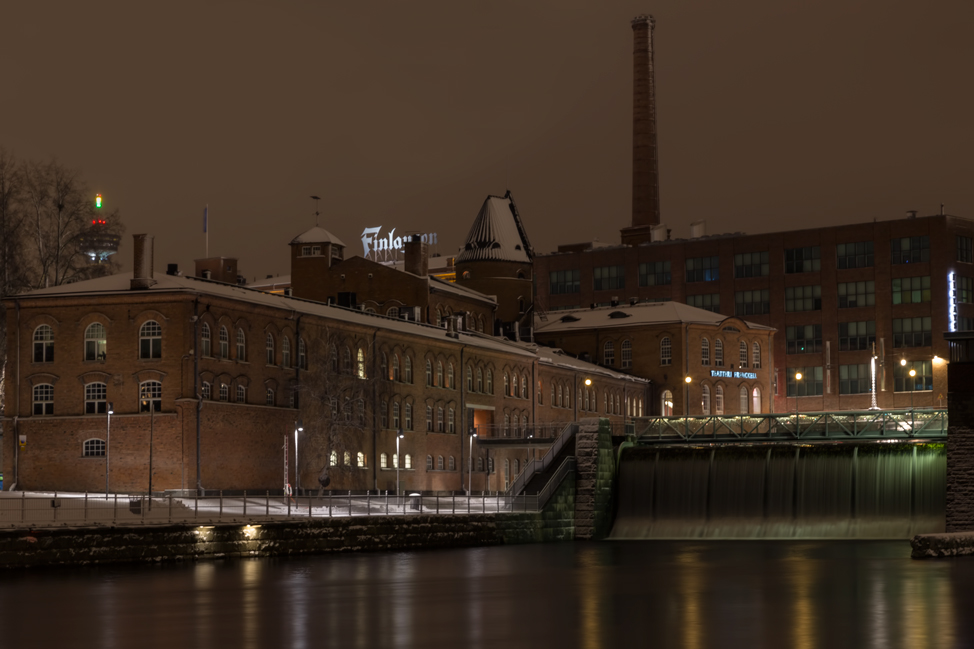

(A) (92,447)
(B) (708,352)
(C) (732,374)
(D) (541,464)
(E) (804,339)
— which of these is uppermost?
(E) (804,339)

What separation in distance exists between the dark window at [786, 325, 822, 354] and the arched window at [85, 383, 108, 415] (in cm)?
7169

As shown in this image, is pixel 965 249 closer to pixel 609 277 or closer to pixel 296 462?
pixel 609 277

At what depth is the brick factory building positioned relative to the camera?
68.1 meters

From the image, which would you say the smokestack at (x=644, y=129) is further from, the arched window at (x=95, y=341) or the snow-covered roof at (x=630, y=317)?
the arched window at (x=95, y=341)

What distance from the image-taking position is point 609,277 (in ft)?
453

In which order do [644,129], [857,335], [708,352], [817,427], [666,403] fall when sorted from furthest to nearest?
[644,129] → [857,335] → [708,352] → [666,403] → [817,427]

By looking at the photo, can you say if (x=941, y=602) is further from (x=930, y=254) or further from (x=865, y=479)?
(x=930, y=254)

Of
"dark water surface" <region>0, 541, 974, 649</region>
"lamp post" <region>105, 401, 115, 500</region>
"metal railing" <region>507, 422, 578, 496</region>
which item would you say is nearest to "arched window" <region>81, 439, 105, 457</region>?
"lamp post" <region>105, 401, 115, 500</region>

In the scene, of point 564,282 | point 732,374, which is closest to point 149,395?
point 732,374

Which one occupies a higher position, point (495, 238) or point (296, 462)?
point (495, 238)

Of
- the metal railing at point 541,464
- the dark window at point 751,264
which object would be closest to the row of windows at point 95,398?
the metal railing at point 541,464

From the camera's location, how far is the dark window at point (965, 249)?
119 meters

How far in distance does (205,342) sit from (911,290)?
68.8 meters

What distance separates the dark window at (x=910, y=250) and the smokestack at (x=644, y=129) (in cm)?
2696
